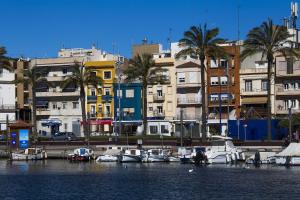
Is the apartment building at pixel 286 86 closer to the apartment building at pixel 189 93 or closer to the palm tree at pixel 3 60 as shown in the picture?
the apartment building at pixel 189 93

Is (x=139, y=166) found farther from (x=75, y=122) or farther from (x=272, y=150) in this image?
(x=75, y=122)

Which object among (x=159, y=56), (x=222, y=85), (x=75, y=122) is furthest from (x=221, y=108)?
(x=75, y=122)

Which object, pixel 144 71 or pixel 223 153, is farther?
pixel 144 71

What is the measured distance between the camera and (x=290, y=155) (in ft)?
277

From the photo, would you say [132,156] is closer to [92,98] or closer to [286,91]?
[286,91]

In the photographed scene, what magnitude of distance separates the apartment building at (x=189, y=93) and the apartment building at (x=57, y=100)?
1898 cm

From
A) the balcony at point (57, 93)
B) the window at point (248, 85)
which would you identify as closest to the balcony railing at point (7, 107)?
the balcony at point (57, 93)

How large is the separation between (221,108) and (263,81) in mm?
8049

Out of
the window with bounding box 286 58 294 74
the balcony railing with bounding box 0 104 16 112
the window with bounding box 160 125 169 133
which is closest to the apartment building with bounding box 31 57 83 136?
the balcony railing with bounding box 0 104 16 112

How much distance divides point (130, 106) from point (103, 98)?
566 cm

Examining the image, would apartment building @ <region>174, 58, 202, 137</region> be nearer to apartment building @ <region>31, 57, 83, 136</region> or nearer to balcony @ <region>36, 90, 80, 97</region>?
apartment building @ <region>31, 57, 83, 136</region>

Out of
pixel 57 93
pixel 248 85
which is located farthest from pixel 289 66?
pixel 57 93

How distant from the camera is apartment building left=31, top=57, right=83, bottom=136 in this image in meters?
135

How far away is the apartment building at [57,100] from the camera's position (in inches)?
5325
